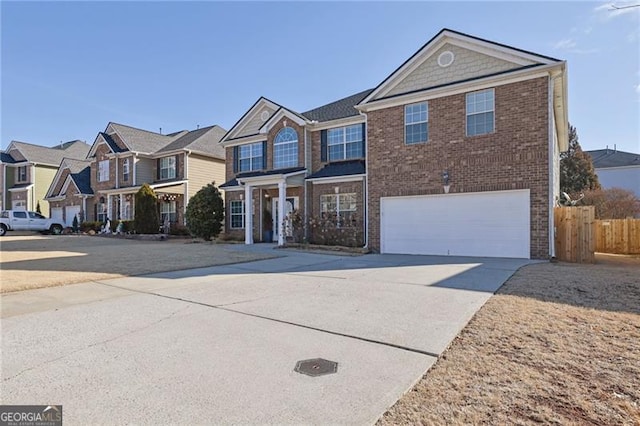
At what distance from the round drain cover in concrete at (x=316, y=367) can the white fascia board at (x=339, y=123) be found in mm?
14881

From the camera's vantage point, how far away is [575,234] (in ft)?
39.9

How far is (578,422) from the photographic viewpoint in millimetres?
2633

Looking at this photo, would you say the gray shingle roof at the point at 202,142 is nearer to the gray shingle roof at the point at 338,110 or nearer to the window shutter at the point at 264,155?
the window shutter at the point at 264,155

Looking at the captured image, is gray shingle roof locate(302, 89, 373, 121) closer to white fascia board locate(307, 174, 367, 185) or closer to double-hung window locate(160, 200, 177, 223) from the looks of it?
white fascia board locate(307, 174, 367, 185)

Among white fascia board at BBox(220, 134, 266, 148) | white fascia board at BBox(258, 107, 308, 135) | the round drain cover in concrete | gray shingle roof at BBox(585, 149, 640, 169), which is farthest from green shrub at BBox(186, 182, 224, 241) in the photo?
gray shingle roof at BBox(585, 149, 640, 169)

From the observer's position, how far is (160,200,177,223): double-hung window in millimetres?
26414

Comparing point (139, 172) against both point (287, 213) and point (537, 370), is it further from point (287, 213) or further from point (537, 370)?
point (537, 370)

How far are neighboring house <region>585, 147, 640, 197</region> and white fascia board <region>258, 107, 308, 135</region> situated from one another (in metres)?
32.6

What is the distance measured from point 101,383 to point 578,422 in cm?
386

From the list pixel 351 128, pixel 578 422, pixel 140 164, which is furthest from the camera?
pixel 140 164

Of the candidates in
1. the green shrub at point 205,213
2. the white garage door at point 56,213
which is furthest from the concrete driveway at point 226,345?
the white garage door at point 56,213

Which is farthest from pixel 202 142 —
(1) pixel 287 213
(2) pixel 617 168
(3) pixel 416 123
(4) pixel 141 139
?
(2) pixel 617 168

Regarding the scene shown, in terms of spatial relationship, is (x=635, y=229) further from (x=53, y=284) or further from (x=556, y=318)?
(x=53, y=284)

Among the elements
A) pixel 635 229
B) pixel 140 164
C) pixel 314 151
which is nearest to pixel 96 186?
pixel 140 164
